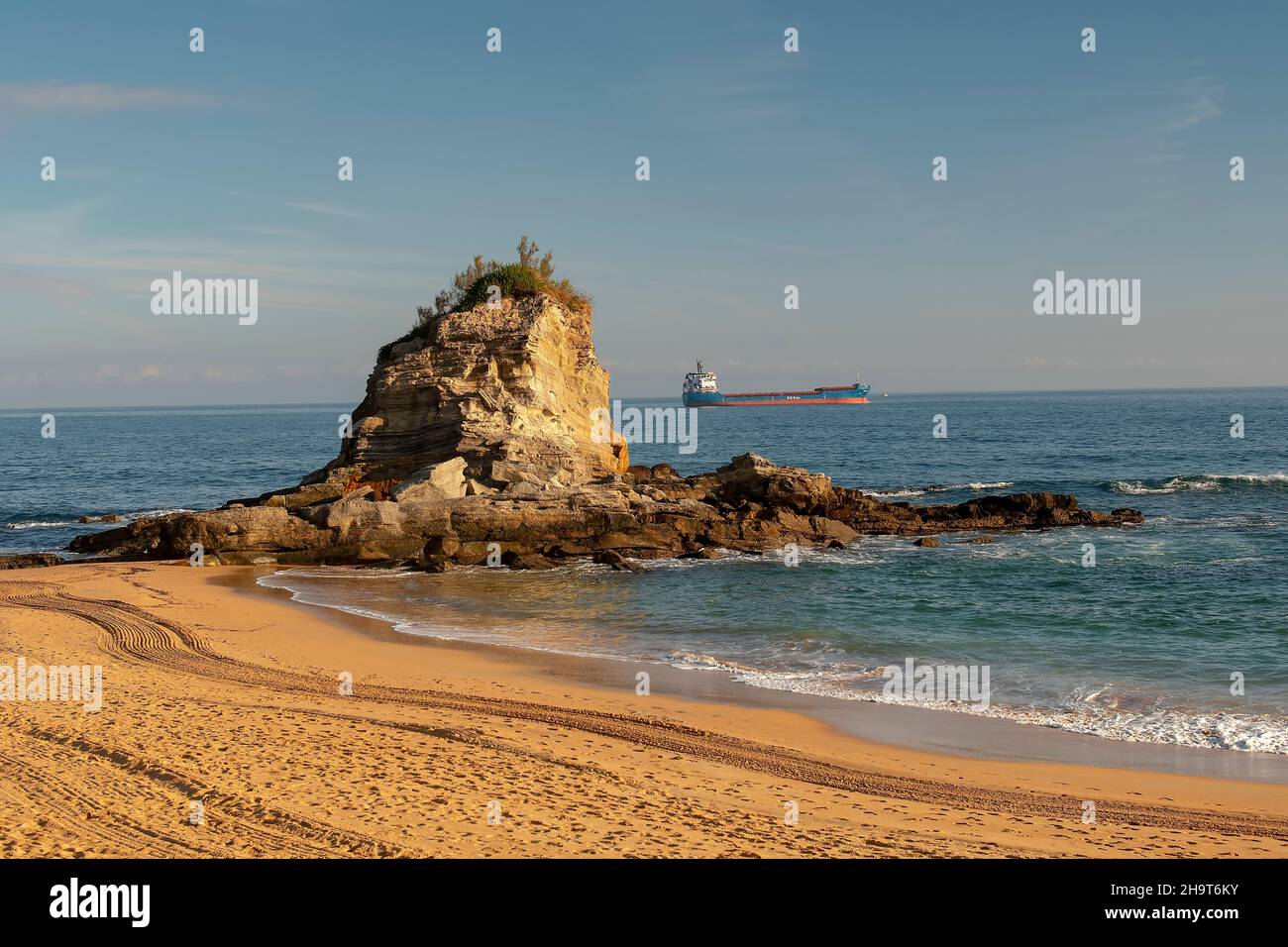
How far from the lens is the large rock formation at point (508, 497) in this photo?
2459 centimetres

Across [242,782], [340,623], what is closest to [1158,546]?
[340,623]

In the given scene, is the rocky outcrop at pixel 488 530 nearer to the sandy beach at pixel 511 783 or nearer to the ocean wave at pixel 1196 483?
the sandy beach at pixel 511 783

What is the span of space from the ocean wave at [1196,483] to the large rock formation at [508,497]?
29.5 feet

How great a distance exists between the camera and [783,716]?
11797mm

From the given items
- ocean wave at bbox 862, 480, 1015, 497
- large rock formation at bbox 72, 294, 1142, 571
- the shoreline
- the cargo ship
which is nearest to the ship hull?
the cargo ship

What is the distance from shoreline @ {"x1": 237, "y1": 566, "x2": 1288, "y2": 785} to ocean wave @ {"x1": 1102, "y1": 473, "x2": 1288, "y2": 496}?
98.9ft

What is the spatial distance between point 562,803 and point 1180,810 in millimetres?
5492

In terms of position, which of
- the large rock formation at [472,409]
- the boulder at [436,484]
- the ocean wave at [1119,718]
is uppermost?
the large rock formation at [472,409]

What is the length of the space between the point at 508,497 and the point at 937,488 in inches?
897

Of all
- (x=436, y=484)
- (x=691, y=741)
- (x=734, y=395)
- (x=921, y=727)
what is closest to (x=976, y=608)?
(x=921, y=727)

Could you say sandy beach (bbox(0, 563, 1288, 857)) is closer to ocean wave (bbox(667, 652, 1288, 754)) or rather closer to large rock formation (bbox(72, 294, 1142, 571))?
ocean wave (bbox(667, 652, 1288, 754))

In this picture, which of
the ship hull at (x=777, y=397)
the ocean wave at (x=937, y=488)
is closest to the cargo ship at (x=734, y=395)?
the ship hull at (x=777, y=397)

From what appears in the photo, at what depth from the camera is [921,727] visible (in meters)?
11.4

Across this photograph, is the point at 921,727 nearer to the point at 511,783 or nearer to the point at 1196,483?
the point at 511,783
